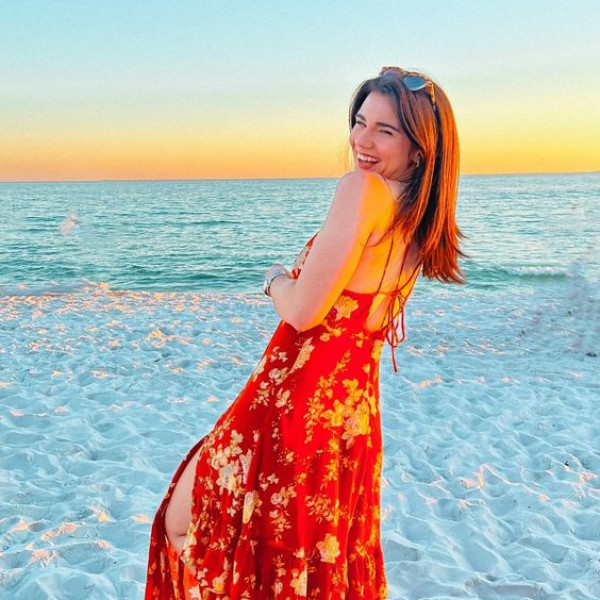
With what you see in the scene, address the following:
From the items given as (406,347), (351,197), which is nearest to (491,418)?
(406,347)

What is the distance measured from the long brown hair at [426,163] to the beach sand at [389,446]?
A: 2274mm

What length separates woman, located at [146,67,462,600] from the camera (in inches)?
64.2

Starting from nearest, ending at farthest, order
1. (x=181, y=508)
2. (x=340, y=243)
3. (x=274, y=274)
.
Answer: (x=340, y=243) < (x=274, y=274) < (x=181, y=508)

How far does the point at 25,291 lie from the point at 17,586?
11.8 m

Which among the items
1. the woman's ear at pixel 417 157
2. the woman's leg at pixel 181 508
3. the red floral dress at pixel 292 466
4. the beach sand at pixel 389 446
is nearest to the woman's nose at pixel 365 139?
the woman's ear at pixel 417 157

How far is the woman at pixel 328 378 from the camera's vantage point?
163cm

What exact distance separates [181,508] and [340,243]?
92 centimetres

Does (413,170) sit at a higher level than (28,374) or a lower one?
higher

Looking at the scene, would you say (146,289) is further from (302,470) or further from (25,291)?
(302,470)

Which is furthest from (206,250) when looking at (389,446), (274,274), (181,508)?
(274,274)

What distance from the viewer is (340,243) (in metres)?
1.55

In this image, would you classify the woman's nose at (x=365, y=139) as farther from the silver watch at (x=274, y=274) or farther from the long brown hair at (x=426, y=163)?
the silver watch at (x=274, y=274)

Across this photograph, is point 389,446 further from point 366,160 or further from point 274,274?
point 366,160

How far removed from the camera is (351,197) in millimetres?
1564
